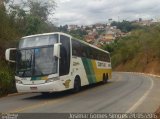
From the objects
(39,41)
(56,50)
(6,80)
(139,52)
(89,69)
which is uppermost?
(39,41)

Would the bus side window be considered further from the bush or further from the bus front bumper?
the bush

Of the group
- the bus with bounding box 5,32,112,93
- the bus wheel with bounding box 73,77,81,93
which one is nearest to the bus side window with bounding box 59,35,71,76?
the bus with bounding box 5,32,112,93

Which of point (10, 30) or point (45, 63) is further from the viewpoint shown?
point (10, 30)

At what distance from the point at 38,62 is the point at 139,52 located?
74.3 metres

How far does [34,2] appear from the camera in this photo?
173 ft

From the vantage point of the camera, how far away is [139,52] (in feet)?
304

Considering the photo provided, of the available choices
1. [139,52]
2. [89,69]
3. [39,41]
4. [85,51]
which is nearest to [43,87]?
[39,41]

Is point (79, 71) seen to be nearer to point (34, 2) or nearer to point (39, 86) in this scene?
point (39, 86)

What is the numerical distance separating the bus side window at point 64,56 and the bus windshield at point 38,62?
1.93ft

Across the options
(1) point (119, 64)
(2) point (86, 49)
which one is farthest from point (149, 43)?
(2) point (86, 49)

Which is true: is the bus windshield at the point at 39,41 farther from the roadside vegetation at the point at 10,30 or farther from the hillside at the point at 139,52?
the hillside at the point at 139,52

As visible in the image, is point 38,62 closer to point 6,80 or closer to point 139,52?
→ point 6,80

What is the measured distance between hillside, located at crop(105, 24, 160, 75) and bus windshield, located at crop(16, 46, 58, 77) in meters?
57.3

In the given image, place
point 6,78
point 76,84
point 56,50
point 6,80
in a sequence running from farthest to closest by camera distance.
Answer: point 6,78
point 6,80
point 76,84
point 56,50
